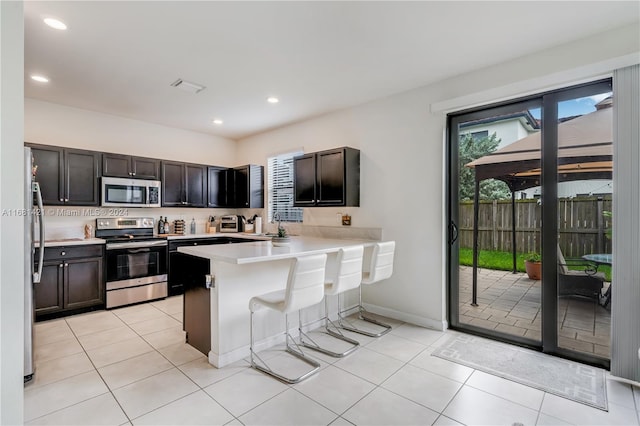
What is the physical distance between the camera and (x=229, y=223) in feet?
18.6

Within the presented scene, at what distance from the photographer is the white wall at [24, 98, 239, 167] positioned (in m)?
4.06

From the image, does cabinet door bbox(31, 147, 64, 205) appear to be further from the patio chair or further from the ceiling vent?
the patio chair

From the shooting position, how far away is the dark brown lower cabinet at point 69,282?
3611 millimetres

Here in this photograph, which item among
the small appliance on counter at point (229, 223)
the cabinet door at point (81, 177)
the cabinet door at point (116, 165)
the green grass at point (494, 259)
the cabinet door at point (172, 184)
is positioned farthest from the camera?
the small appliance on counter at point (229, 223)

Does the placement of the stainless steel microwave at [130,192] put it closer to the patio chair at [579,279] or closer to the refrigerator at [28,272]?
the refrigerator at [28,272]

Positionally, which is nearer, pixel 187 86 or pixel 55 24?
pixel 55 24

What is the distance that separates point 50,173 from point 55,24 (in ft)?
7.50

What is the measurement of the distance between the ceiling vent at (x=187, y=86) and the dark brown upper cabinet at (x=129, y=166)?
1663 millimetres

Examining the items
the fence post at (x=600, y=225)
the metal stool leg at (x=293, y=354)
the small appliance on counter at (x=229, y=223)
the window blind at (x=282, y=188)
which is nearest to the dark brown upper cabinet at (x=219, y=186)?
the small appliance on counter at (x=229, y=223)

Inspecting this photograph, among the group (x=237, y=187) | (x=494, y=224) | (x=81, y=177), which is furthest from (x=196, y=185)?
(x=494, y=224)

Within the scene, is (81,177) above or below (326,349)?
above

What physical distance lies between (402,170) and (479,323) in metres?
1.90

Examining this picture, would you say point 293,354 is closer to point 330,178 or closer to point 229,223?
point 330,178

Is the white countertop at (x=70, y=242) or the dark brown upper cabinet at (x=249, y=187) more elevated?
the dark brown upper cabinet at (x=249, y=187)
